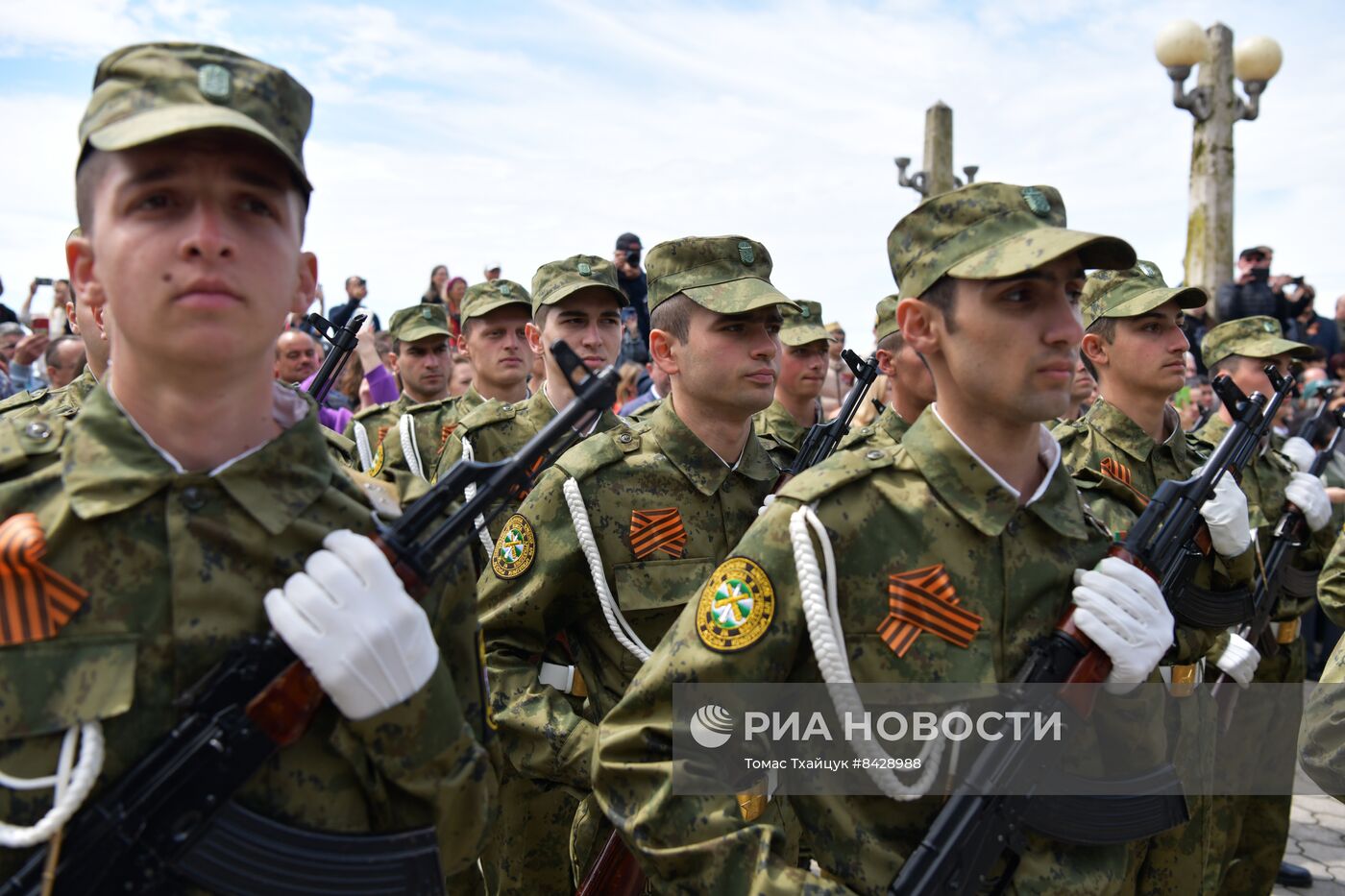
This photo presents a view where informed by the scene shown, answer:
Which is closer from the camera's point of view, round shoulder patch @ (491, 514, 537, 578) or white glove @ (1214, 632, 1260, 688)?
round shoulder patch @ (491, 514, 537, 578)

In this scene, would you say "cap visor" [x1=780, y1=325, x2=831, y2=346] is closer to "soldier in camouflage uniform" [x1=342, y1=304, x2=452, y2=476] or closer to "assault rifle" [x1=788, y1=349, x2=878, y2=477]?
"assault rifle" [x1=788, y1=349, x2=878, y2=477]

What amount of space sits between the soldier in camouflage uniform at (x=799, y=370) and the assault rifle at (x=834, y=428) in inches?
69.1

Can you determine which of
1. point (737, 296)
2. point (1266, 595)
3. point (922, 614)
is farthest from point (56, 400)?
point (1266, 595)

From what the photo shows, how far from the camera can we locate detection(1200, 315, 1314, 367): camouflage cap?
251 inches

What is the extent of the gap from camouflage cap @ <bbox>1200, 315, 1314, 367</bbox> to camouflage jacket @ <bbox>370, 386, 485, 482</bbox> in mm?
4491

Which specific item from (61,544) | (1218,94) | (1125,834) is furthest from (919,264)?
(1218,94)

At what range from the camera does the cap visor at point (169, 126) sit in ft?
5.72

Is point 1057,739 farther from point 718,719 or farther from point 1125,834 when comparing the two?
point 718,719

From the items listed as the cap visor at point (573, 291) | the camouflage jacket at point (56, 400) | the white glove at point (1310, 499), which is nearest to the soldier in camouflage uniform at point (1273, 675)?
the white glove at point (1310, 499)

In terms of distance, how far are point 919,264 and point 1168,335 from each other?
2764 millimetres

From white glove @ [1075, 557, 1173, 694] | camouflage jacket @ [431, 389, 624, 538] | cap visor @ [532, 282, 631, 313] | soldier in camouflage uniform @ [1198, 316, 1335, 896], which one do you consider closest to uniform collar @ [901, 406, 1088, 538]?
white glove @ [1075, 557, 1173, 694]

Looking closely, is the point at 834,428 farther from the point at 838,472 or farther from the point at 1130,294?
the point at 838,472

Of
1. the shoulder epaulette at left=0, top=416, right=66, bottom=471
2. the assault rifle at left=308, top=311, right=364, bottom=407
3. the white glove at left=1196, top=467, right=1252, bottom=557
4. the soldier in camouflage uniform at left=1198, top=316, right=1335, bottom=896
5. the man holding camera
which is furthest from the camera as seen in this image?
the man holding camera

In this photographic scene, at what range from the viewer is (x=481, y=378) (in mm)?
6906
